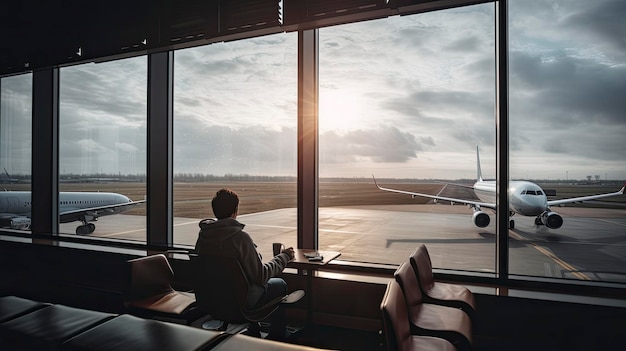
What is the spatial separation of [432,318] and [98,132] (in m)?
4.39

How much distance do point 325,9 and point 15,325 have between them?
222cm

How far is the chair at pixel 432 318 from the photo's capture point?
1.54m

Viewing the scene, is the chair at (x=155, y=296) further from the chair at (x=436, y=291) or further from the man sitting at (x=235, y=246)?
the chair at (x=436, y=291)

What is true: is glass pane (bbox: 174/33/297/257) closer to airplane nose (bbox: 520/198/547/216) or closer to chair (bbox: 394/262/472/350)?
chair (bbox: 394/262/472/350)

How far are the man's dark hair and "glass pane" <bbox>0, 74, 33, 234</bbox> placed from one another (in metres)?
3.98

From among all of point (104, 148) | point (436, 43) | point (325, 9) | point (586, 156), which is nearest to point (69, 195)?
point (104, 148)

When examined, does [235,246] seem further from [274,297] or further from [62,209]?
[62,209]

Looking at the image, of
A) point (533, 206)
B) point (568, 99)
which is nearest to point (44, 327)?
point (568, 99)

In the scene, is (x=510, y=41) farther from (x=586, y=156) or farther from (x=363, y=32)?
(x=586, y=156)

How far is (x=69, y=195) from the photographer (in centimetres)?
Answer: 424

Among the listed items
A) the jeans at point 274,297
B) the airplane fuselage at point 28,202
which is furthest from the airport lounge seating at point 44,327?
the airplane fuselage at point 28,202

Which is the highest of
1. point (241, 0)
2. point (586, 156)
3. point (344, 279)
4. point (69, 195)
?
point (241, 0)

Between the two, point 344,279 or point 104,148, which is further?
point 104,148

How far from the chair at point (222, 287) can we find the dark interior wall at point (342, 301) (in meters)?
0.51
